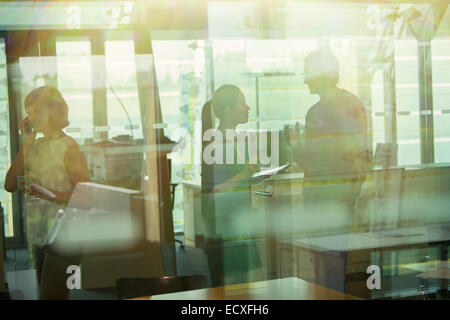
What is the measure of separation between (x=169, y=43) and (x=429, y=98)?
1.36 metres

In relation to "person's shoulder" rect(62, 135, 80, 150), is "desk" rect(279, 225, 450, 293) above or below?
below

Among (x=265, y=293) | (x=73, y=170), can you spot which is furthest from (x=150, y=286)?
(x=73, y=170)

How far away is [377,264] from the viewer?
314cm

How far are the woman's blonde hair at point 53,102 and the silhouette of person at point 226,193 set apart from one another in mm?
612

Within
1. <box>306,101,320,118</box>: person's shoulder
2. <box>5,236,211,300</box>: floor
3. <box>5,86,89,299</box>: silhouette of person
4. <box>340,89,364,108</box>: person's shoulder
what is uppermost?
<box>340,89,364,108</box>: person's shoulder

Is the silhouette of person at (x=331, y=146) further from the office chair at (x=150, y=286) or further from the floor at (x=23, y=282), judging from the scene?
the floor at (x=23, y=282)

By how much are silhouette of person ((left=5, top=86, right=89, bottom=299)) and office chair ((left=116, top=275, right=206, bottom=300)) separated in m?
0.32

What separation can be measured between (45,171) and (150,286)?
72cm

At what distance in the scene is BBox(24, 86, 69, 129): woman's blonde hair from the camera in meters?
2.64

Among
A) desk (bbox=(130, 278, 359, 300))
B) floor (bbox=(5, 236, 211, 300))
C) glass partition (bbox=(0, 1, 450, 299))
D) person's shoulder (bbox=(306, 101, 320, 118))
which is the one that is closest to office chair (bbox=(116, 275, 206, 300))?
glass partition (bbox=(0, 1, 450, 299))

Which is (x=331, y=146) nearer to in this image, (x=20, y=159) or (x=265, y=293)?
(x=265, y=293)

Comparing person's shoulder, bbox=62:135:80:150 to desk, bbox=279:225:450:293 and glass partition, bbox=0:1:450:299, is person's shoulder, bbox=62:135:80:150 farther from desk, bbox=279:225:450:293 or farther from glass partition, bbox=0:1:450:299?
desk, bbox=279:225:450:293

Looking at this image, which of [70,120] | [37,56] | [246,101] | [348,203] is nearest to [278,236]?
[348,203]

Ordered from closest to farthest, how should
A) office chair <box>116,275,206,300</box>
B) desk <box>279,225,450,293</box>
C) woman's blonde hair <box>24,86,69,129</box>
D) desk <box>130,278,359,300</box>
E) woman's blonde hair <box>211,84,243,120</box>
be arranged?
1. desk <box>130,278,359,300</box>
2. office chair <box>116,275,206,300</box>
3. woman's blonde hair <box>24,86,69,129</box>
4. woman's blonde hair <box>211,84,243,120</box>
5. desk <box>279,225,450,293</box>
